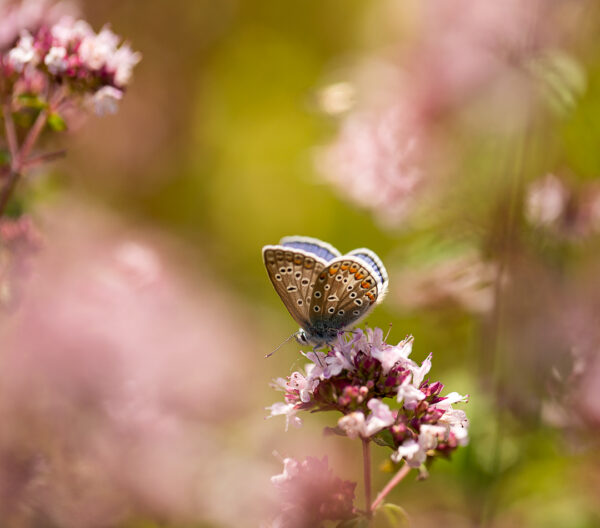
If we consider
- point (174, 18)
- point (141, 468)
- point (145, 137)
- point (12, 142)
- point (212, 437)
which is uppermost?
point (174, 18)

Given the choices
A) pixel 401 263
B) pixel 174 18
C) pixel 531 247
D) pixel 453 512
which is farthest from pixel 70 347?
pixel 174 18

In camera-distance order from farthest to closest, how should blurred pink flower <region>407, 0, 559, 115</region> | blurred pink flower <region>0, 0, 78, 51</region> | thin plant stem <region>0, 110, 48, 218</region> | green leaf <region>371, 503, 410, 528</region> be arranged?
blurred pink flower <region>407, 0, 559, 115</region> < blurred pink flower <region>0, 0, 78, 51</region> < thin plant stem <region>0, 110, 48, 218</region> < green leaf <region>371, 503, 410, 528</region>

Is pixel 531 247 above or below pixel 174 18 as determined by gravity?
below

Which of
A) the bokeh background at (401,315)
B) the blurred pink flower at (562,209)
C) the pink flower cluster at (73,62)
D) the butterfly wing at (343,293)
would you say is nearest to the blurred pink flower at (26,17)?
the pink flower cluster at (73,62)

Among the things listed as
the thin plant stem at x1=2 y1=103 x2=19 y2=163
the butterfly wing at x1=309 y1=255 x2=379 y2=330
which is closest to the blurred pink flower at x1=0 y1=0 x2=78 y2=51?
the thin plant stem at x1=2 y1=103 x2=19 y2=163

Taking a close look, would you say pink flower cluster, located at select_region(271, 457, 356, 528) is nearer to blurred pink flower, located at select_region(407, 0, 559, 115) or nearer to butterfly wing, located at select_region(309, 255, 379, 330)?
butterfly wing, located at select_region(309, 255, 379, 330)

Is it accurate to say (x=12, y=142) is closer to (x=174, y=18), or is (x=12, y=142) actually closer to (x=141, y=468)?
(x=141, y=468)

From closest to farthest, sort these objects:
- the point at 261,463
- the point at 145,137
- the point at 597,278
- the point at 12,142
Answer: the point at 12,142, the point at 261,463, the point at 597,278, the point at 145,137
